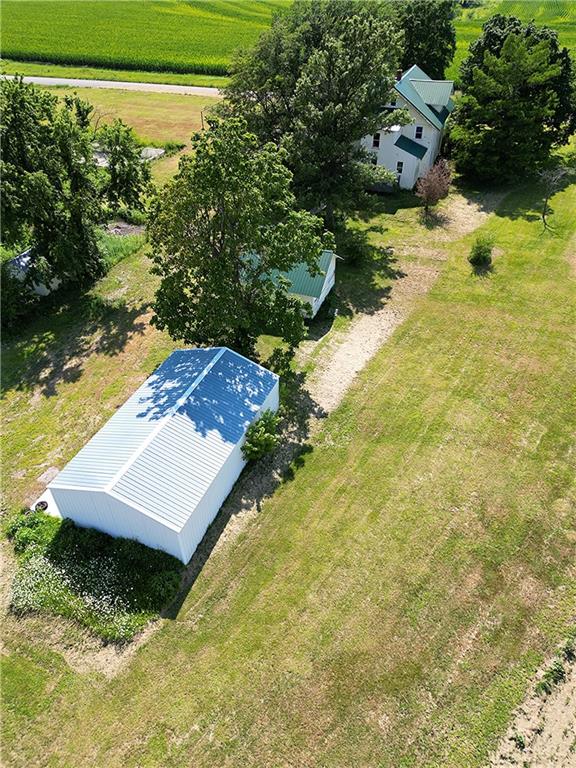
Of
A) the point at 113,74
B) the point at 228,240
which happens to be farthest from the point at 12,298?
the point at 113,74

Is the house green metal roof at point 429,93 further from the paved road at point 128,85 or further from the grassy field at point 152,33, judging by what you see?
the paved road at point 128,85

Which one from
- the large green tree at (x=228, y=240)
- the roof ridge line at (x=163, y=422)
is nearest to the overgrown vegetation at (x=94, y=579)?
the roof ridge line at (x=163, y=422)

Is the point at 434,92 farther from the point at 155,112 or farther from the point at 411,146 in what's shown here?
the point at 155,112

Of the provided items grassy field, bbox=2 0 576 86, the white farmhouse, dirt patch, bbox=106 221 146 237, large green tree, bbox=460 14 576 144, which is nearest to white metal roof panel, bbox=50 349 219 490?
dirt patch, bbox=106 221 146 237

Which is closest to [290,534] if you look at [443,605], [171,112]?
[443,605]

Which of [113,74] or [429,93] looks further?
[113,74]

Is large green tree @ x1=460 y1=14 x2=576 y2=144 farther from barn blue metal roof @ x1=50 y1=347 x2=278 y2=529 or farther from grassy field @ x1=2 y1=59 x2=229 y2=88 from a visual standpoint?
grassy field @ x1=2 y1=59 x2=229 y2=88
